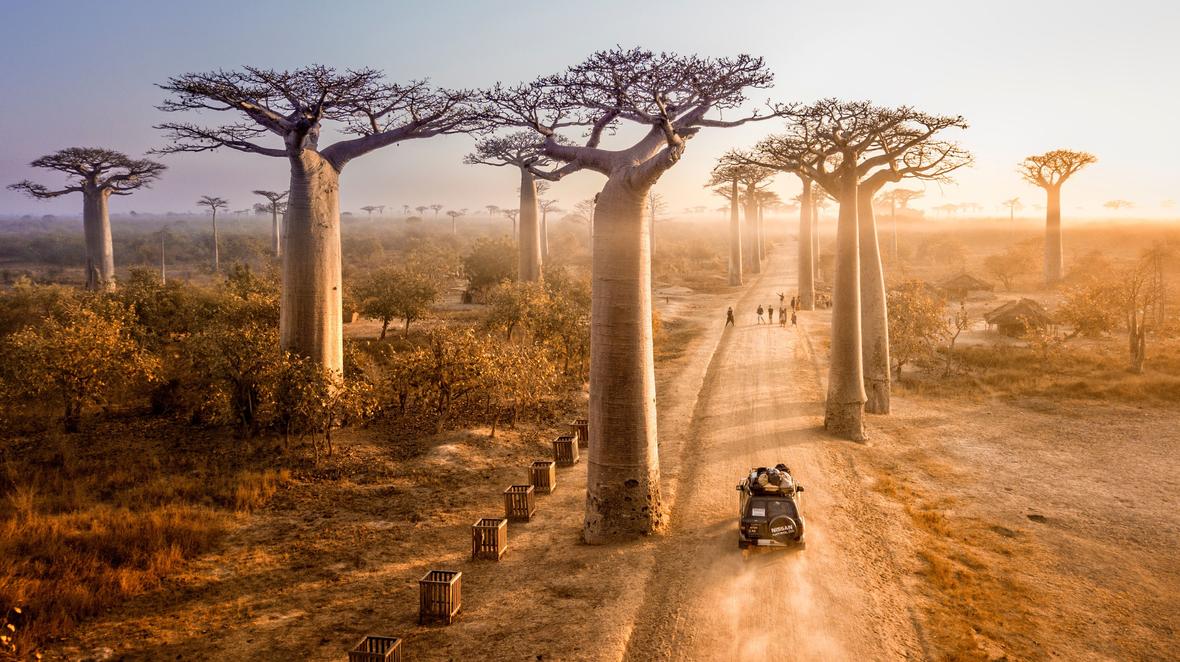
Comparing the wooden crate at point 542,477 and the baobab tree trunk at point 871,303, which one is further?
the baobab tree trunk at point 871,303

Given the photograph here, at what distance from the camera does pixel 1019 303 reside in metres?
27.8

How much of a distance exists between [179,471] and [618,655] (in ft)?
30.6

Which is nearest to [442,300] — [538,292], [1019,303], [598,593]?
[538,292]

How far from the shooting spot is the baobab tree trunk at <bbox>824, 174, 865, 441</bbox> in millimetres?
14750

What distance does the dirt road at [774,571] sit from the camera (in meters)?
6.96

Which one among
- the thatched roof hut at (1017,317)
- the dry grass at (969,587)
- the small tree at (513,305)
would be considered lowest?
the dry grass at (969,587)

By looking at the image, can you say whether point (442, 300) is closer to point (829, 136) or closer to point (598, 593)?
point (829, 136)

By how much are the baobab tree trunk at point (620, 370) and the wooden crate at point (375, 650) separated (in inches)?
147

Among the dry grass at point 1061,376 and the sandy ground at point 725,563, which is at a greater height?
the dry grass at point 1061,376

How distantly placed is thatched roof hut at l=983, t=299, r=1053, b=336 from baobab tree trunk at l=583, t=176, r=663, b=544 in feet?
76.5

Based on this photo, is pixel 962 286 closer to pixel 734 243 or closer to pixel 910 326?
pixel 734 243

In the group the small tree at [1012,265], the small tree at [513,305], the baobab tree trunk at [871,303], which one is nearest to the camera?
the baobab tree trunk at [871,303]

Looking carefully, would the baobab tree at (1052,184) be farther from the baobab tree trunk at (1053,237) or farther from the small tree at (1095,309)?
the small tree at (1095,309)

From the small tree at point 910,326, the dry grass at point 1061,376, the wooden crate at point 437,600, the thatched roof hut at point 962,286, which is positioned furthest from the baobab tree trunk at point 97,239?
the thatched roof hut at point 962,286
